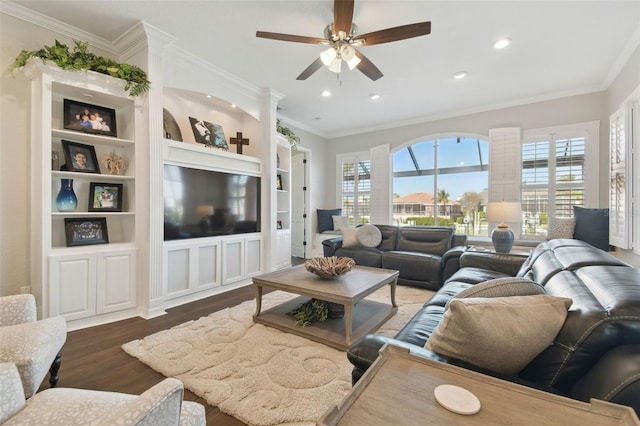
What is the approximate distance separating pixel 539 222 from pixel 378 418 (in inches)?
209

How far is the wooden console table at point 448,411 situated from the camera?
64cm

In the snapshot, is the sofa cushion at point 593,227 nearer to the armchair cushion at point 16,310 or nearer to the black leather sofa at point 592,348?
the black leather sofa at point 592,348

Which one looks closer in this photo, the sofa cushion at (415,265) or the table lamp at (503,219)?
the table lamp at (503,219)

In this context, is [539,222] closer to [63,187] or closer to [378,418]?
[378,418]

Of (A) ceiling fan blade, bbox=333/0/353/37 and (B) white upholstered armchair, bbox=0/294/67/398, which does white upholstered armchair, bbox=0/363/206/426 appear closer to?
(B) white upholstered armchair, bbox=0/294/67/398

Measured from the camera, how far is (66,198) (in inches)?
109

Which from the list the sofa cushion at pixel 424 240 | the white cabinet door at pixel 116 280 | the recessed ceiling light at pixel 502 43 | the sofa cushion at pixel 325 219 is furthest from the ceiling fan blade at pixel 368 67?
the sofa cushion at pixel 325 219

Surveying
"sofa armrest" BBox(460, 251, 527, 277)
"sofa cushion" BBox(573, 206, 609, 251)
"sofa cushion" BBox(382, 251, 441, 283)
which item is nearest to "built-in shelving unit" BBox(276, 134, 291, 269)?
"sofa cushion" BBox(382, 251, 441, 283)

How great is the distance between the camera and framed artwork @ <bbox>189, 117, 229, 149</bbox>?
3.79 metres

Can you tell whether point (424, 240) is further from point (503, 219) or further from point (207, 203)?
point (207, 203)

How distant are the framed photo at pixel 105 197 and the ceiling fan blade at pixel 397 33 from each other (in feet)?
9.80

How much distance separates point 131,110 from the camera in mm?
3062

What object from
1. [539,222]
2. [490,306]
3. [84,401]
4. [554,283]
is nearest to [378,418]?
[490,306]

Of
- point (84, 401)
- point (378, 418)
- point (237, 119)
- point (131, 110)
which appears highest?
point (237, 119)
